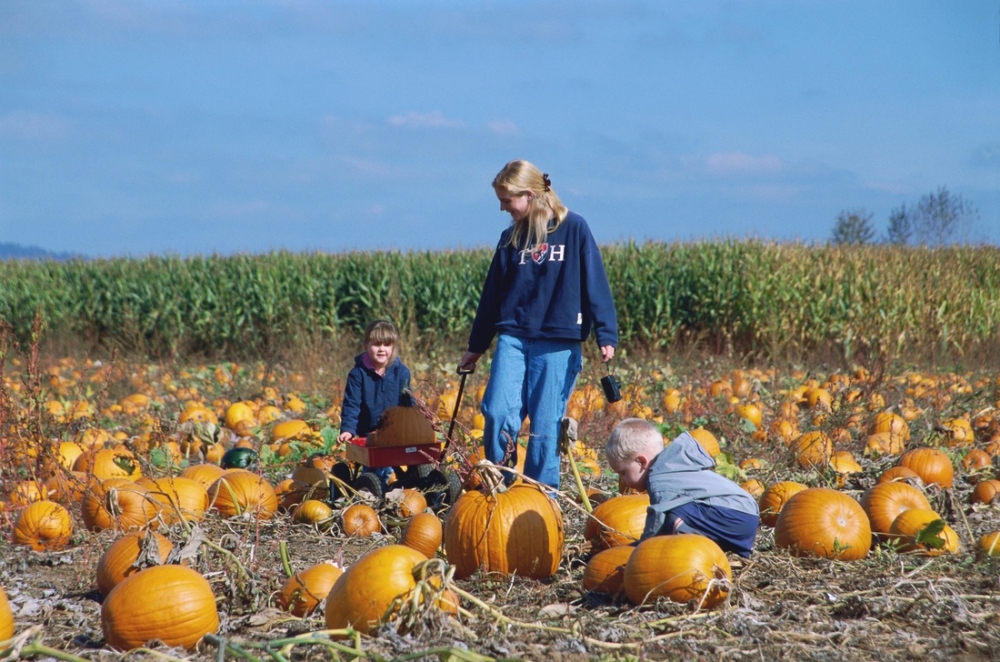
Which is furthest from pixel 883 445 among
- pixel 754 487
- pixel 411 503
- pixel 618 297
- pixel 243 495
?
pixel 618 297

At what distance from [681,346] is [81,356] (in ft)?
37.2

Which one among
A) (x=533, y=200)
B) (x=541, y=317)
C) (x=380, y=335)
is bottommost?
(x=380, y=335)

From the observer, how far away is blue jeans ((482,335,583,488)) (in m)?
5.39

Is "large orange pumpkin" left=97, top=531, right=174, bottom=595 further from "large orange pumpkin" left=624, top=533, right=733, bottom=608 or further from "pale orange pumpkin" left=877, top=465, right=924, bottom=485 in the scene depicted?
"pale orange pumpkin" left=877, top=465, right=924, bottom=485

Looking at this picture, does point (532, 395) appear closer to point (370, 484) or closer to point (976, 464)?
point (370, 484)

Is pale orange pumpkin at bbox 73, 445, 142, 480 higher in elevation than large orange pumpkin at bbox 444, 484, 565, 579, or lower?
lower

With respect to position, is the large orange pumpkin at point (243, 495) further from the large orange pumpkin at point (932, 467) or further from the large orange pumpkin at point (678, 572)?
the large orange pumpkin at point (932, 467)

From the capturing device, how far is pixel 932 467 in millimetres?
5535

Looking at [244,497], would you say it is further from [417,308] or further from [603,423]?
[417,308]

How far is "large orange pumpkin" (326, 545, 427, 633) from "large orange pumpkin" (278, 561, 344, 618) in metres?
0.22

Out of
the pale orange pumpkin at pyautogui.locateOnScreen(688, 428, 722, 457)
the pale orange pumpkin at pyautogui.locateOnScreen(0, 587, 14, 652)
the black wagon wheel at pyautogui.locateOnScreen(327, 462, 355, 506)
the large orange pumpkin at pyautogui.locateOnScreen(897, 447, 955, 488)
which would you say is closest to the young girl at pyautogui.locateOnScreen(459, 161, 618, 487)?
the black wagon wheel at pyautogui.locateOnScreen(327, 462, 355, 506)

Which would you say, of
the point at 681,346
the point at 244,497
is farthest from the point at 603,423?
the point at 681,346

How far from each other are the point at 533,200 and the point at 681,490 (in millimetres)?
2183

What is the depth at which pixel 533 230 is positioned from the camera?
218 inches
